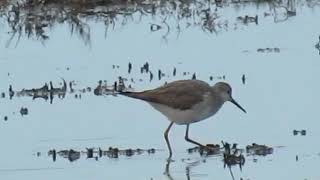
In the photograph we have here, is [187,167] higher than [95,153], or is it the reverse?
[95,153]

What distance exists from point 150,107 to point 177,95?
151cm

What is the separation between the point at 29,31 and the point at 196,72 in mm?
3980

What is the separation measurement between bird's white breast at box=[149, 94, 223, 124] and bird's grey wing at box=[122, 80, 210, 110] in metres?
0.04

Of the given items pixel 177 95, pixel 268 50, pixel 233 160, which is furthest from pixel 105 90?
pixel 233 160

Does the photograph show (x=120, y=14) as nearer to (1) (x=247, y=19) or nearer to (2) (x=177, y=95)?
(1) (x=247, y=19)

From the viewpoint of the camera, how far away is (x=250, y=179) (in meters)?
10.1

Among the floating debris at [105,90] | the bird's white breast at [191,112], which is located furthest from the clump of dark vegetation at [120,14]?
the bird's white breast at [191,112]

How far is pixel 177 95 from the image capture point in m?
11.8

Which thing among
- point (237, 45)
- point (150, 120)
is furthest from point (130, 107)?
point (237, 45)

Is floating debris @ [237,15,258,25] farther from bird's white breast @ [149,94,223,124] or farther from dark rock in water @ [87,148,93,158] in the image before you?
dark rock in water @ [87,148,93,158]

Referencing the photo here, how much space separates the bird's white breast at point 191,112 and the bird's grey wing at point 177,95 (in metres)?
0.04

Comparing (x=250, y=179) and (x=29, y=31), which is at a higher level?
(x=29, y=31)

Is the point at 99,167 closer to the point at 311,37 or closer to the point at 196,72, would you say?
the point at 196,72

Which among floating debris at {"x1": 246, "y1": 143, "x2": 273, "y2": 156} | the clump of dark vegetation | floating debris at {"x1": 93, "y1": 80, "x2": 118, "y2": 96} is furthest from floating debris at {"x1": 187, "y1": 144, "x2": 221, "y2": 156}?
the clump of dark vegetation
